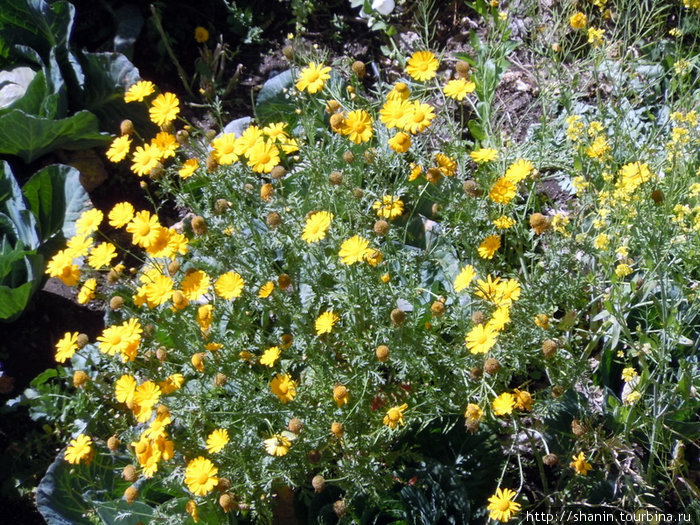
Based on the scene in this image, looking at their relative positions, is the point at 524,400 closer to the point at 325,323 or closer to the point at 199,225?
the point at 325,323

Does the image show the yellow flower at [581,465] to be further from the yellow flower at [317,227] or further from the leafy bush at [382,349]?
the yellow flower at [317,227]

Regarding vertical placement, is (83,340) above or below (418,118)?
below

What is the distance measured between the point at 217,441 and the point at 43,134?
174cm

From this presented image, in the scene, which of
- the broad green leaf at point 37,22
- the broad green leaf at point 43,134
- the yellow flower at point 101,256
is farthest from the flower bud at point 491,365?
the broad green leaf at point 37,22

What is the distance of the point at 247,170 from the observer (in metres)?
2.28

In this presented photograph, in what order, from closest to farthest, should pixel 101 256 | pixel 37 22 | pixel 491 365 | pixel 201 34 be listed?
1. pixel 491 365
2. pixel 101 256
3. pixel 37 22
4. pixel 201 34

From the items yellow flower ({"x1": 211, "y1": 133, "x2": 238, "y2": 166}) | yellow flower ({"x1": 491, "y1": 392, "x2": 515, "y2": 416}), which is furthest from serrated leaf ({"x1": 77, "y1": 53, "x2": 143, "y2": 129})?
yellow flower ({"x1": 491, "y1": 392, "x2": 515, "y2": 416})

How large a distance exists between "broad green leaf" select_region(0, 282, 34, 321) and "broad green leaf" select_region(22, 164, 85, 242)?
378 mm

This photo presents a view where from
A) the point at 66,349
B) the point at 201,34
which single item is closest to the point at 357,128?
the point at 66,349

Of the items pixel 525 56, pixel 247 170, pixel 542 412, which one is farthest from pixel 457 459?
pixel 525 56

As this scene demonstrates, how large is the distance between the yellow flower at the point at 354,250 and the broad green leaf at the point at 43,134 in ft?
5.34

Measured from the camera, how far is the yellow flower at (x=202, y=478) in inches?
72.9

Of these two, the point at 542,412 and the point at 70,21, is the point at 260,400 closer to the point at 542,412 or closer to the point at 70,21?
the point at 542,412

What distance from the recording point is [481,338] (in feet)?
5.93
